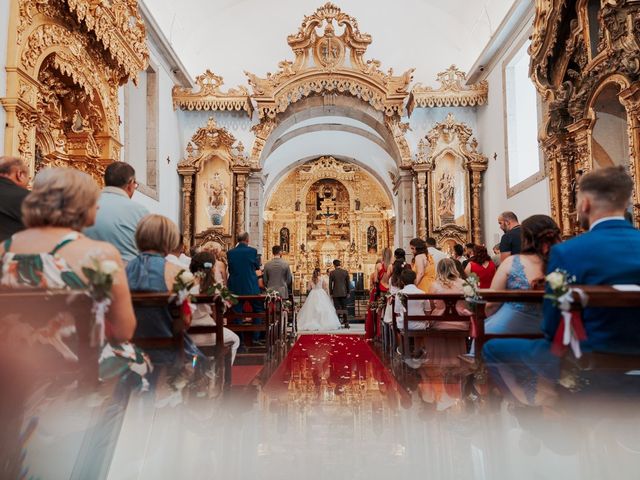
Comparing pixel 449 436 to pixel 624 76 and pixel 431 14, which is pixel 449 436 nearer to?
pixel 624 76

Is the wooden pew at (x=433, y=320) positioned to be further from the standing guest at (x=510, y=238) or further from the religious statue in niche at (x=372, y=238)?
the religious statue in niche at (x=372, y=238)

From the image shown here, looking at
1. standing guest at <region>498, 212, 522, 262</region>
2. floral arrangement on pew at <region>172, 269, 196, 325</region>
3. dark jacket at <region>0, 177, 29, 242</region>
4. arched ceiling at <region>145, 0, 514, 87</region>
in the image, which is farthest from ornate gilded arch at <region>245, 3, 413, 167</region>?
floral arrangement on pew at <region>172, 269, 196, 325</region>

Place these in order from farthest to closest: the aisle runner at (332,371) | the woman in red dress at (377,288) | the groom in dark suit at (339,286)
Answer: the groom in dark suit at (339,286), the woman in red dress at (377,288), the aisle runner at (332,371)

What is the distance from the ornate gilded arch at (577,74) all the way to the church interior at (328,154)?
0.03 meters

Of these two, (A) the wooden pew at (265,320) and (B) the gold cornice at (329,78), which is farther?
(B) the gold cornice at (329,78)

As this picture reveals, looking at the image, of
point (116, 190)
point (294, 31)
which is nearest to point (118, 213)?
point (116, 190)

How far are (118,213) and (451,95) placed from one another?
1247 cm

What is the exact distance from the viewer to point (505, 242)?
19.7 ft

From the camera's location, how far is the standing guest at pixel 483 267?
23.9 ft

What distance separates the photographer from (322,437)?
134 inches

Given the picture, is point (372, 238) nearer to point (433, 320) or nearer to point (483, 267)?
point (483, 267)

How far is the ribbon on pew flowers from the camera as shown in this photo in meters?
2.08

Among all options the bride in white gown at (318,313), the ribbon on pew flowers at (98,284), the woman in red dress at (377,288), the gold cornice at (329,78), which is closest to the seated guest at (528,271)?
the ribbon on pew flowers at (98,284)

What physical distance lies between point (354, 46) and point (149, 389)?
1286cm
